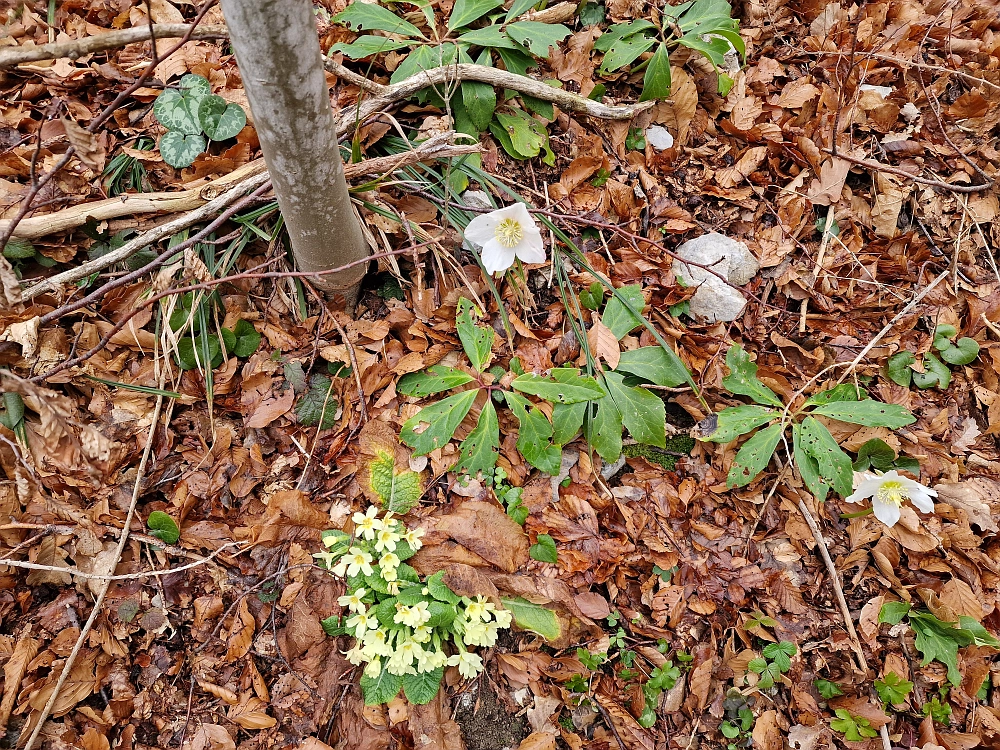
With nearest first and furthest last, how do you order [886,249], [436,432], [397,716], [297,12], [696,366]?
[297,12], [397,716], [436,432], [696,366], [886,249]

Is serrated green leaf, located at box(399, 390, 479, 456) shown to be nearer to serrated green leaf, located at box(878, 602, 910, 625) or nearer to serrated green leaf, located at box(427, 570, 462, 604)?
serrated green leaf, located at box(427, 570, 462, 604)

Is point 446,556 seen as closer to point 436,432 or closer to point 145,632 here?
point 436,432

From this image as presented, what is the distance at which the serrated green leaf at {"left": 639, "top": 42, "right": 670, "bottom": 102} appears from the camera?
2.33 m

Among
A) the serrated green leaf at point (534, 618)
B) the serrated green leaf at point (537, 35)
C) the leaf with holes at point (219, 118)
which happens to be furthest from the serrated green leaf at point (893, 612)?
the leaf with holes at point (219, 118)

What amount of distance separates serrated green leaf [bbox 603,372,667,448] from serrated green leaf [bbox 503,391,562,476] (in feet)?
0.90

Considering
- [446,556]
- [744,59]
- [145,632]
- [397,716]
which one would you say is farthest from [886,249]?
[145,632]

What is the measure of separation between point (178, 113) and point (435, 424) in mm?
1414

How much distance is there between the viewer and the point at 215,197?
204 centimetres

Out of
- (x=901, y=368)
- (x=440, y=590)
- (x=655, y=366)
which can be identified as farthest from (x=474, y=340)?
(x=901, y=368)

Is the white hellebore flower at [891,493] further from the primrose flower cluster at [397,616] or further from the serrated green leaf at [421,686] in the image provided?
the serrated green leaf at [421,686]

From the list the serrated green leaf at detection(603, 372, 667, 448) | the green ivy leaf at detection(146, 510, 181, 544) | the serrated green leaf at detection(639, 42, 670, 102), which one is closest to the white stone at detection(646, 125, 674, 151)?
the serrated green leaf at detection(639, 42, 670, 102)

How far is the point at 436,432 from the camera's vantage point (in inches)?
76.9

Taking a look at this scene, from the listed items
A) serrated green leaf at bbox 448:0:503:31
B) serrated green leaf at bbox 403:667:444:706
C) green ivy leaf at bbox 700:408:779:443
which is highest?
serrated green leaf at bbox 448:0:503:31

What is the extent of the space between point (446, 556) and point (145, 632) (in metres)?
0.97
